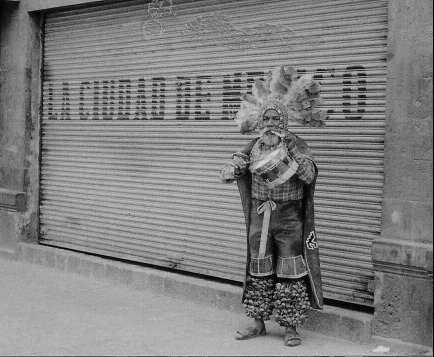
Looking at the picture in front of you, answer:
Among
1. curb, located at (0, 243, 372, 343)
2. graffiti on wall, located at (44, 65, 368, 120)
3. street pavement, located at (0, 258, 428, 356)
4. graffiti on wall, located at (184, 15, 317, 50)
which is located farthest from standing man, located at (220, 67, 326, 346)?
graffiti on wall, located at (184, 15, 317, 50)

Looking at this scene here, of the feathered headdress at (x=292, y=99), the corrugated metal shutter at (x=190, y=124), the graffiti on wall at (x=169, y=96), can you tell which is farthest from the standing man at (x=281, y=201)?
the graffiti on wall at (x=169, y=96)

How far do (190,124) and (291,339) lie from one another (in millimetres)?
2695

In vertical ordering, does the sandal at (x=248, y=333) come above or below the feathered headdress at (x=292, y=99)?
below

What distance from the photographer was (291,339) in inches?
207

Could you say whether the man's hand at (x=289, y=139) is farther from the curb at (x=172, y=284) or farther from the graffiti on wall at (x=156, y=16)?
the graffiti on wall at (x=156, y=16)

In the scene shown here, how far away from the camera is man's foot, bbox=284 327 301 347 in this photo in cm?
524

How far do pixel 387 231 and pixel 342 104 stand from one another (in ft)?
4.02

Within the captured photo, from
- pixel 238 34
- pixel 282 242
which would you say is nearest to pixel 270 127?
pixel 282 242

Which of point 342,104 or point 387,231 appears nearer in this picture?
point 387,231

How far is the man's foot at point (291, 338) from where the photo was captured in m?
5.24

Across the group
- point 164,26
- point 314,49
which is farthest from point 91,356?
point 164,26

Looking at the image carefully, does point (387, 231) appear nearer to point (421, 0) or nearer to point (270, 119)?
point (270, 119)

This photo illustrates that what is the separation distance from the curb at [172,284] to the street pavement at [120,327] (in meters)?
0.08

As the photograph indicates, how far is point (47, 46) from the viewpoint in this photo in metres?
8.77
